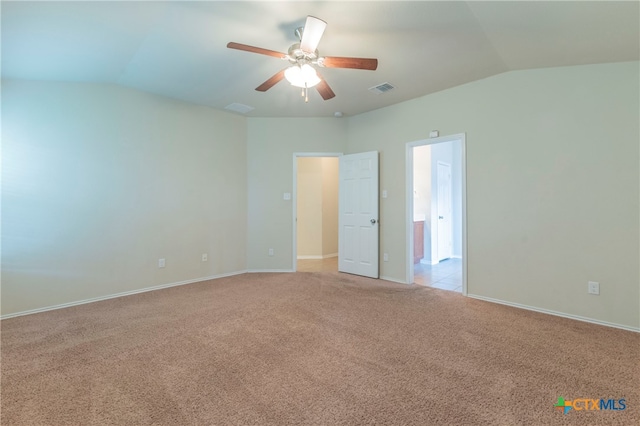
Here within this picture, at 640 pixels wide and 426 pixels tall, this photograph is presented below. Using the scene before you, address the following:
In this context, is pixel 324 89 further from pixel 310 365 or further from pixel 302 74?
pixel 310 365

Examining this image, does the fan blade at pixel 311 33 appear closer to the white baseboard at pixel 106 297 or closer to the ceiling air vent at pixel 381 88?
the ceiling air vent at pixel 381 88

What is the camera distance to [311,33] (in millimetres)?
2051

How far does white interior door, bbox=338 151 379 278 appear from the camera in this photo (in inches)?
176

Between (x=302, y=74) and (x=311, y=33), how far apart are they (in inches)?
15.0

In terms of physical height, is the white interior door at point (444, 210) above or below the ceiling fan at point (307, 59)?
below

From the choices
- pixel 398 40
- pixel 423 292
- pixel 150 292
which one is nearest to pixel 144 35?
pixel 398 40

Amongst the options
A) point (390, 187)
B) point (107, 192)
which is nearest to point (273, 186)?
point (390, 187)

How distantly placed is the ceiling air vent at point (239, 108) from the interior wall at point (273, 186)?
462 millimetres

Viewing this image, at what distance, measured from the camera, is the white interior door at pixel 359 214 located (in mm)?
4465

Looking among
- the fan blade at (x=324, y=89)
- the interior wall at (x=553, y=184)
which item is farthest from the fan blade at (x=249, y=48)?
the interior wall at (x=553, y=184)

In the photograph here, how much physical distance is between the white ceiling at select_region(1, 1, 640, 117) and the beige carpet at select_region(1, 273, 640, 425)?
8.43ft

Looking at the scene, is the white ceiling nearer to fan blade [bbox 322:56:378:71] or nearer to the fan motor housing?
the fan motor housing

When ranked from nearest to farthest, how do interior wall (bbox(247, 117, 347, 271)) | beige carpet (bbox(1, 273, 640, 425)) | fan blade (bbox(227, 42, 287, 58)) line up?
beige carpet (bbox(1, 273, 640, 425)), fan blade (bbox(227, 42, 287, 58)), interior wall (bbox(247, 117, 347, 271))

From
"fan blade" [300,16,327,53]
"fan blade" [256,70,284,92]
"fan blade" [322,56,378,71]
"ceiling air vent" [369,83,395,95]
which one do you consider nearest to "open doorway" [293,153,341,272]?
"ceiling air vent" [369,83,395,95]
